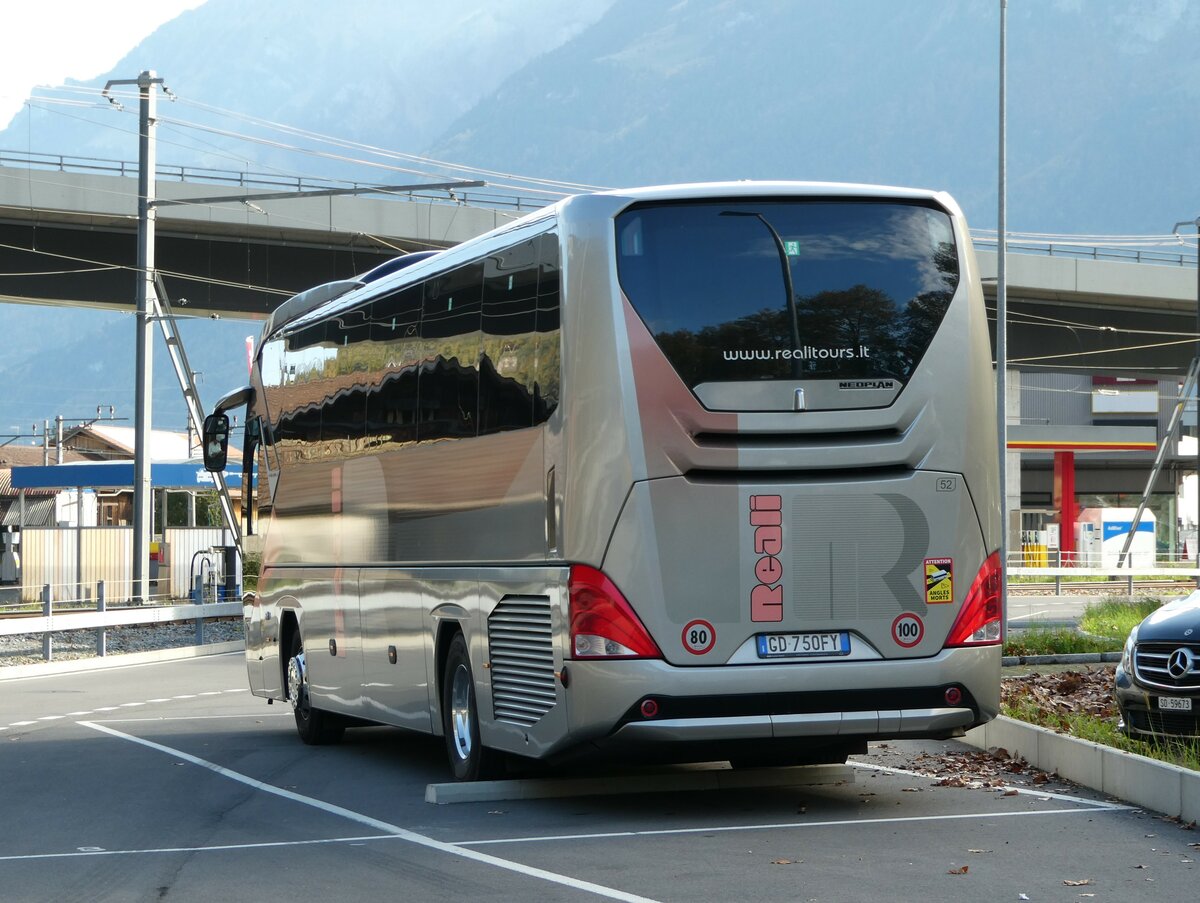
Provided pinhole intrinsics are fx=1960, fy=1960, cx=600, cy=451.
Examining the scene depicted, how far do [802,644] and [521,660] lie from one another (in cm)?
167

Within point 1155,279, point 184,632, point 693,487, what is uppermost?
point 1155,279

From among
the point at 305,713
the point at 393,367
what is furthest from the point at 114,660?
the point at 393,367

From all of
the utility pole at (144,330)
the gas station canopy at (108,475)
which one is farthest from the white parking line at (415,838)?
the gas station canopy at (108,475)

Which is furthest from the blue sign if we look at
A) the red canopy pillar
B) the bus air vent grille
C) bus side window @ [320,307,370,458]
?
the bus air vent grille

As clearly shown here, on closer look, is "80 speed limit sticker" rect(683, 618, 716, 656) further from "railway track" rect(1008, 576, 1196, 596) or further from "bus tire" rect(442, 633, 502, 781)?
"railway track" rect(1008, 576, 1196, 596)

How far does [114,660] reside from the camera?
29578mm

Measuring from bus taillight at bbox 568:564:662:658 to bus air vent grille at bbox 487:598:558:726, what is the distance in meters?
0.38

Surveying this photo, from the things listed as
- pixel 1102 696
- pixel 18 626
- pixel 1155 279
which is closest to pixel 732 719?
pixel 1102 696

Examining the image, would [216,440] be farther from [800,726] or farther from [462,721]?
[800,726]

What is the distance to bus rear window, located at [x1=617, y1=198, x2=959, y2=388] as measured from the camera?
1044 cm

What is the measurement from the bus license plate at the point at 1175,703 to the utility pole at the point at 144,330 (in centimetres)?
2686

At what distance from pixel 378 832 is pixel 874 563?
3016 millimetres

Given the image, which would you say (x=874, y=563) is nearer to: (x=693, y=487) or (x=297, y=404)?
(x=693, y=487)

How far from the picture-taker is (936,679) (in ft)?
34.7
